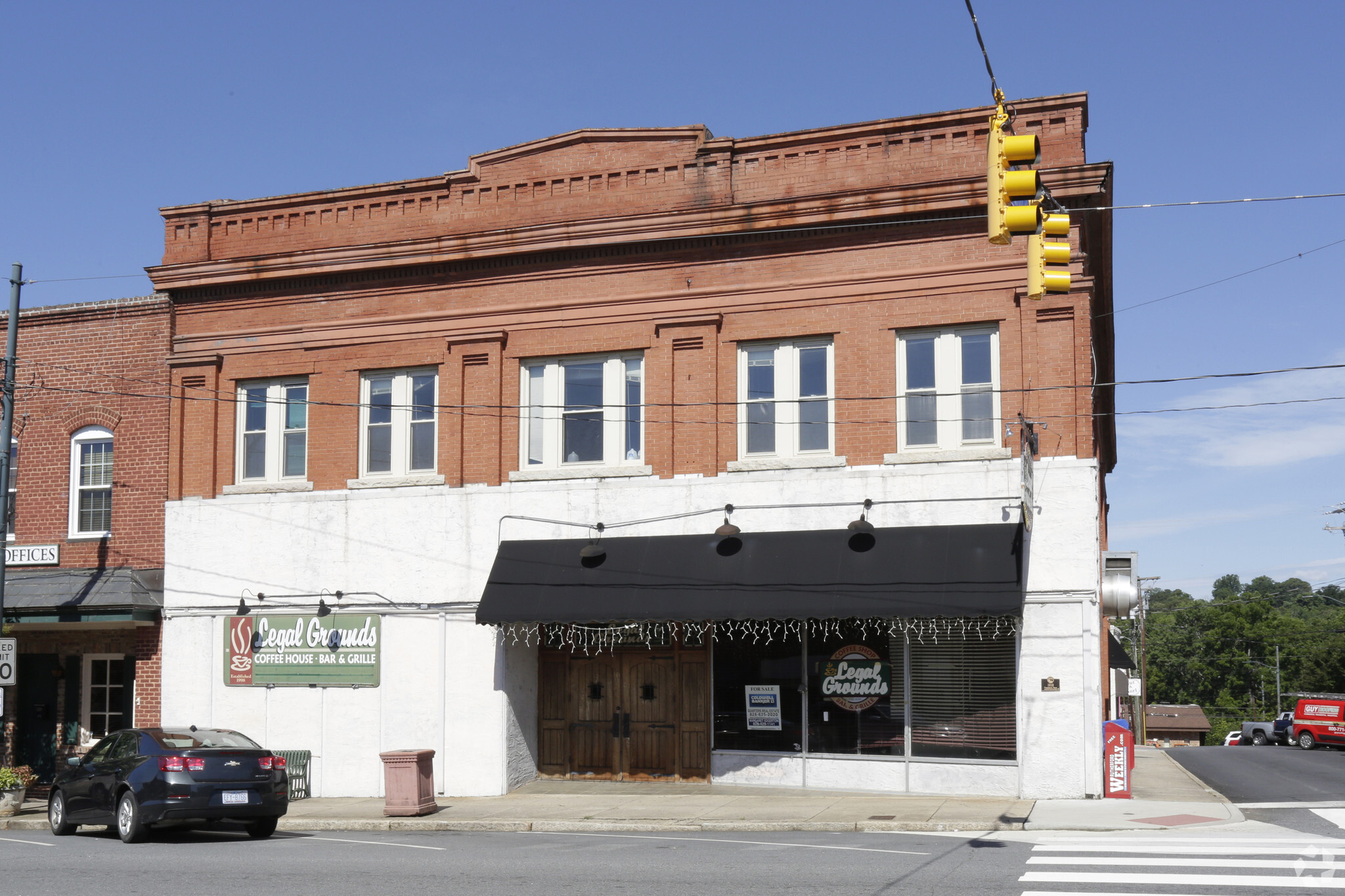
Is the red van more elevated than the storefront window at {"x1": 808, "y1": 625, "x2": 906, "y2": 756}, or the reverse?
the storefront window at {"x1": 808, "y1": 625, "x2": 906, "y2": 756}

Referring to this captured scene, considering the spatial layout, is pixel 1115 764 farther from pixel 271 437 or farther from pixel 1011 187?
pixel 271 437

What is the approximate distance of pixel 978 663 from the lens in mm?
18688

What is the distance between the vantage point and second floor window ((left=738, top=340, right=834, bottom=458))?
19.8 m

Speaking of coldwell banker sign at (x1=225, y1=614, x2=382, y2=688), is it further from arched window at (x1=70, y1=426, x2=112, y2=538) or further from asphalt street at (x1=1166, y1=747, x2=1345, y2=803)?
asphalt street at (x1=1166, y1=747, x2=1345, y2=803)

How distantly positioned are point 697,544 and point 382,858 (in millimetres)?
7457

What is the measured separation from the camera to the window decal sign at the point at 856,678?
19266mm

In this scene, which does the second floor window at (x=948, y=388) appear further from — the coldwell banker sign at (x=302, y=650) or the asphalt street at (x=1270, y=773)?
the coldwell banker sign at (x=302, y=650)

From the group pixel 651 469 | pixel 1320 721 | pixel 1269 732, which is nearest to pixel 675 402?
pixel 651 469

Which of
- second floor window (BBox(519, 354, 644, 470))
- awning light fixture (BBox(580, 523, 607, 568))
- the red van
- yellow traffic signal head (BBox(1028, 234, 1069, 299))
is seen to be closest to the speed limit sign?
second floor window (BBox(519, 354, 644, 470))

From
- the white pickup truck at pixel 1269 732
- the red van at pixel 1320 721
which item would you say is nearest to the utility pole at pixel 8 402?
the red van at pixel 1320 721

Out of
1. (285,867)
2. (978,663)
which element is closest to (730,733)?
(978,663)

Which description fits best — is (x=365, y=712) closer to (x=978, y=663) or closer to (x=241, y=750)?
(x=241, y=750)

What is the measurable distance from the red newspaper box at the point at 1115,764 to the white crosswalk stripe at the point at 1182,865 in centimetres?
364

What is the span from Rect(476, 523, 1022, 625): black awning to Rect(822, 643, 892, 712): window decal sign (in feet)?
5.53
